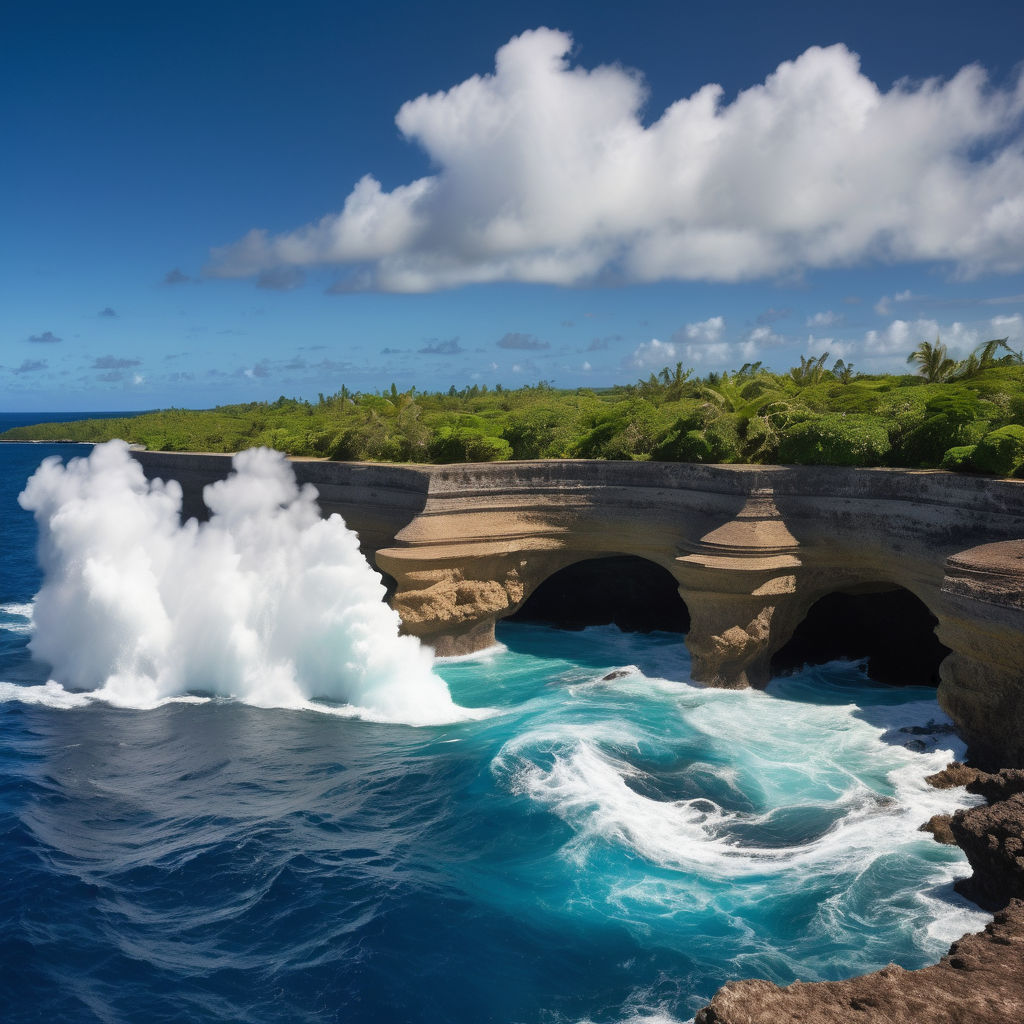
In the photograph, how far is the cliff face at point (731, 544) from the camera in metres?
16.9

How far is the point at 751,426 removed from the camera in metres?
24.4

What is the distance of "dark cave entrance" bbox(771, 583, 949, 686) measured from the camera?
25.2 metres

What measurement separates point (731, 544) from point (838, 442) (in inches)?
150

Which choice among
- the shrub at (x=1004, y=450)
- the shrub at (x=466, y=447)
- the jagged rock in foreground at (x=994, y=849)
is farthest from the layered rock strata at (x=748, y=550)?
the shrub at (x=466, y=447)

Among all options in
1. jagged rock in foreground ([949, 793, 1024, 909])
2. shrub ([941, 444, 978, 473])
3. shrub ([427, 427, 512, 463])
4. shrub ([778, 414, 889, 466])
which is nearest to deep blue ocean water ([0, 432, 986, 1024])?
jagged rock in foreground ([949, 793, 1024, 909])

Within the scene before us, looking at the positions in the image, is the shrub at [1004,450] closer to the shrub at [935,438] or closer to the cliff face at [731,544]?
→ the cliff face at [731,544]

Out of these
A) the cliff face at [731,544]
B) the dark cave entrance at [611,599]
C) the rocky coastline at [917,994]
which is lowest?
the dark cave entrance at [611,599]

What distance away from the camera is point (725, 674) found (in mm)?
22906

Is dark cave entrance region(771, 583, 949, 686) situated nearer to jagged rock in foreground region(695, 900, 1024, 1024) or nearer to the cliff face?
the cliff face

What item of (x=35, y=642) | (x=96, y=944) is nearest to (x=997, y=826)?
(x=96, y=944)

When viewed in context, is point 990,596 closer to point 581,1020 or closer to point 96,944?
point 581,1020

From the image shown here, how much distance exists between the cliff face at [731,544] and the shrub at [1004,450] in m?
0.75

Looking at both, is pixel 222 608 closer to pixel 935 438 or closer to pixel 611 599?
pixel 611 599

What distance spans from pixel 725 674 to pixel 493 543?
7289 mm
